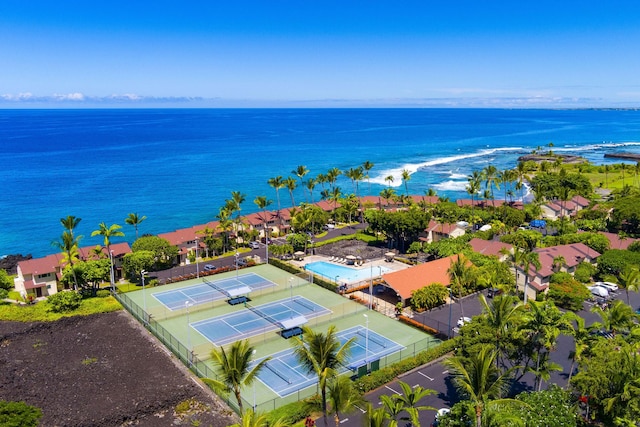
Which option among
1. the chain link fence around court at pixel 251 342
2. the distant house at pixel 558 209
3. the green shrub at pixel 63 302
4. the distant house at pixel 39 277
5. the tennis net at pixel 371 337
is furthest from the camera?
the distant house at pixel 558 209

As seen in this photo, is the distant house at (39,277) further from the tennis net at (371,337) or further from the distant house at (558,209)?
the distant house at (558,209)

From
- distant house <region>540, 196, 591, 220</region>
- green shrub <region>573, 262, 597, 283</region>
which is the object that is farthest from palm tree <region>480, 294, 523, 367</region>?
distant house <region>540, 196, 591, 220</region>

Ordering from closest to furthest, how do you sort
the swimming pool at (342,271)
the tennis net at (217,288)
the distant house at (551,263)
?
the distant house at (551,263) → the tennis net at (217,288) → the swimming pool at (342,271)

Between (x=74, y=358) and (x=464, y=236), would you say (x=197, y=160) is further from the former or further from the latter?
(x=74, y=358)

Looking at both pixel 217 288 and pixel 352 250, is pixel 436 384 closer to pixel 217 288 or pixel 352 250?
pixel 217 288

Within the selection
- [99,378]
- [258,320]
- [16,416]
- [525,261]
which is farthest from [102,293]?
[525,261]

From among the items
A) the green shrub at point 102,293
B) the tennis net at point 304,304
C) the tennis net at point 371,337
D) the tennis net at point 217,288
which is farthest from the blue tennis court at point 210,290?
the tennis net at point 371,337

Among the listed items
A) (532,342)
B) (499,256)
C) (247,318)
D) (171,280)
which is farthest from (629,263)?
(171,280)
